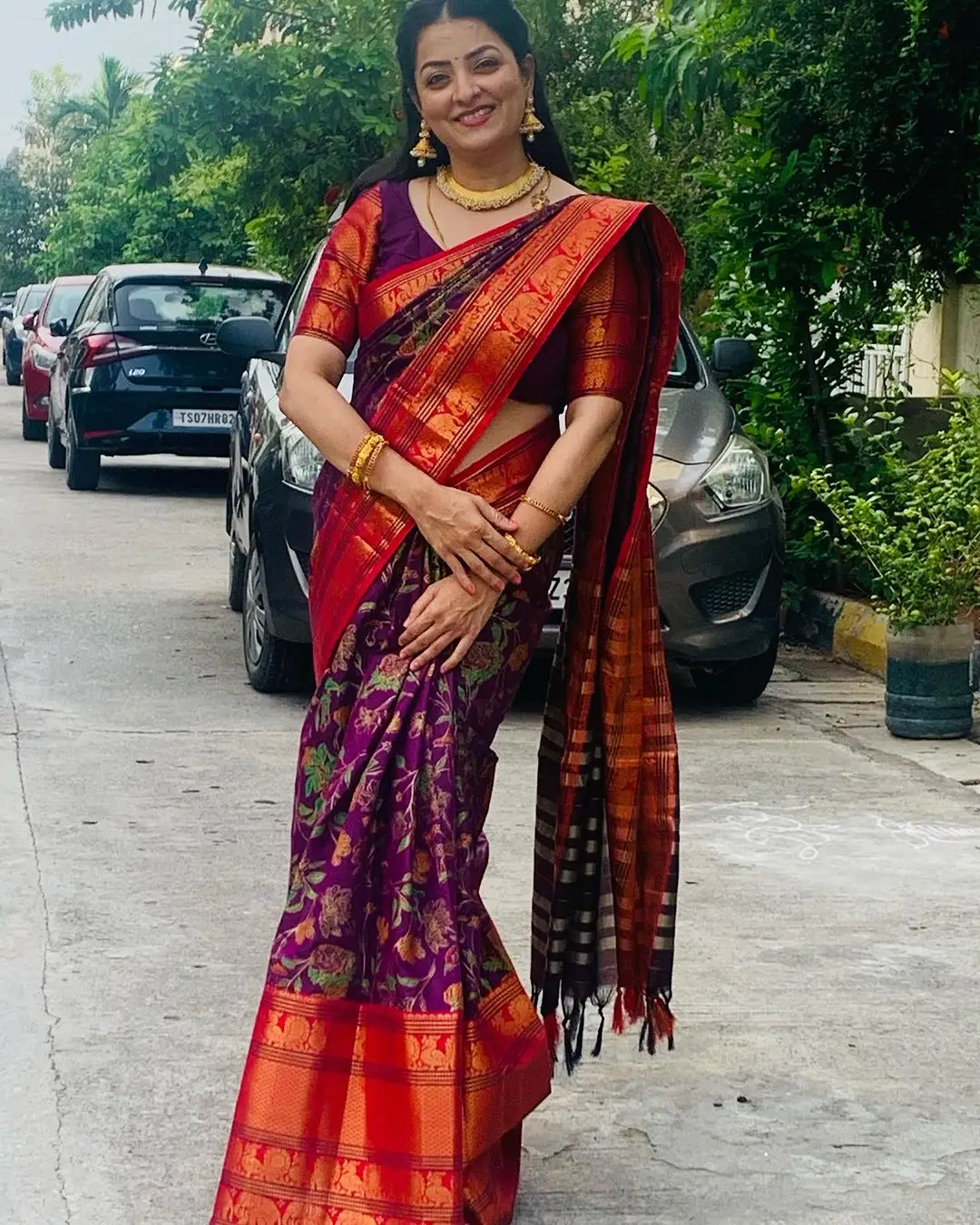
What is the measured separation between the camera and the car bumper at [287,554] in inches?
303

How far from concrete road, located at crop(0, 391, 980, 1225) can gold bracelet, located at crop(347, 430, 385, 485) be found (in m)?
1.21

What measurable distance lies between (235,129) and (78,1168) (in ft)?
45.5

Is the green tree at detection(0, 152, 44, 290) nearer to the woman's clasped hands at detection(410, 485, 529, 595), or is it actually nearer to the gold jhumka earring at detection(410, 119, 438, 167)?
the gold jhumka earring at detection(410, 119, 438, 167)

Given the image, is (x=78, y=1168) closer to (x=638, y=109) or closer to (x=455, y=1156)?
(x=455, y=1156)

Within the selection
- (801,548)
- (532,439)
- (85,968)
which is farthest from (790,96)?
(532,439)

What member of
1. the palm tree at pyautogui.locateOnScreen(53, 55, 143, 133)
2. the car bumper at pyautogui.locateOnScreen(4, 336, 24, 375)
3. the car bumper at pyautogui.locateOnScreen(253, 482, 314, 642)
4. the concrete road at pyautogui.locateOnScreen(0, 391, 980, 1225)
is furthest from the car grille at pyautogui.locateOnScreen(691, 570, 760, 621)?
the palm tree at pyautogui.locateOnScreen(53, 55, 143, 133)

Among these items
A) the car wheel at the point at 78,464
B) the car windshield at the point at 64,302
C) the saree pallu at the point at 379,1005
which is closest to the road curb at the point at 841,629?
the saree pallu at the point at 379,1005

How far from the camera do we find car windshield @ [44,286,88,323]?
923 inches

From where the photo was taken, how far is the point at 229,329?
8664mm

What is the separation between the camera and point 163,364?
15.9 meters

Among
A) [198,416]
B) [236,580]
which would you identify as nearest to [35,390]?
[198,416]

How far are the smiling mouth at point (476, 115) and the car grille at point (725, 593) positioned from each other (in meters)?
4.56

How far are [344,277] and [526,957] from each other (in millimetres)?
2101

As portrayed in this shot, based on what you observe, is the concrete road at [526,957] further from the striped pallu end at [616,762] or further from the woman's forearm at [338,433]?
the woman's forearm at [338,433]
